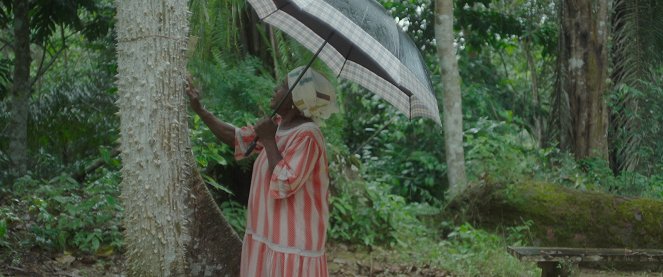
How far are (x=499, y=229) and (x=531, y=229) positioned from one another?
362mm

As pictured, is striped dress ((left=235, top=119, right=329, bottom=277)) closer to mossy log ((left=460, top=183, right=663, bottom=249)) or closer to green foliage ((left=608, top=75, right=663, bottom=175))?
mossy log ((left=460, top=183, right=663, bottom=249))

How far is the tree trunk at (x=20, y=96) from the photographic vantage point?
25.0 ft

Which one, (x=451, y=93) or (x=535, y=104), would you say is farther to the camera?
(x=535, y=104)

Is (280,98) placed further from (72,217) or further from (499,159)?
(499,159)

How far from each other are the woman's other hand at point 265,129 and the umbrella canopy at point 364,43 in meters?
0.49

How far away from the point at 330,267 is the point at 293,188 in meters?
3.50

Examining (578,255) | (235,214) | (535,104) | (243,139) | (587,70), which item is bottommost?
(578,255)

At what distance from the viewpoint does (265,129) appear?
376 cm

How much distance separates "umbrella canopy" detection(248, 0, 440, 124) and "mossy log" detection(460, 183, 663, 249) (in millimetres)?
4350

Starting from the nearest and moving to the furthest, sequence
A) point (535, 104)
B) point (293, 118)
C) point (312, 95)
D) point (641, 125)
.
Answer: point (312, 95) < point (293, 118) < point (641, 125) < point (535, 104)

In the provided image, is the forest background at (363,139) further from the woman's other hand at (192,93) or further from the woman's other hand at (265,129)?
the woman's other hand at (265,129)

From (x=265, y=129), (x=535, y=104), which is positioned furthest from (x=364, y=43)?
(x=535, y=104)

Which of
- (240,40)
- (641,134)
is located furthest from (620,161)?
(240,40)

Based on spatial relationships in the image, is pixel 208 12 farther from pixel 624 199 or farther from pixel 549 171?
pixel 549 171
